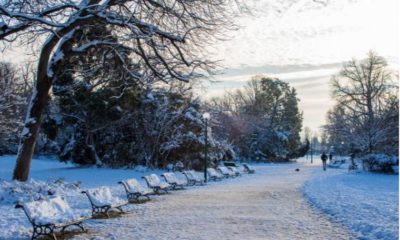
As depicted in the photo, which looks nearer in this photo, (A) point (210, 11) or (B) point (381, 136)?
(A) point (210, 11)

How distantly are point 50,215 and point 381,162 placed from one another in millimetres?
25475

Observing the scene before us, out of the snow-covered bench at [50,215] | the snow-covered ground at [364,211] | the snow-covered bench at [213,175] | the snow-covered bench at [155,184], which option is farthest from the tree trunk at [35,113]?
the snow-covered bench at [213,175]

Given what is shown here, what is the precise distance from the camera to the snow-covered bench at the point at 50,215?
7957 millimetres

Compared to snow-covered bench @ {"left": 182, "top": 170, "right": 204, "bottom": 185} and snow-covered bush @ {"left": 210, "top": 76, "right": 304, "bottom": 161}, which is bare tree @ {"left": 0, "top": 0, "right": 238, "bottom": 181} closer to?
snow-covered bench @ {"left": 182, "top": 170, "right": 204, "bottom": 185}

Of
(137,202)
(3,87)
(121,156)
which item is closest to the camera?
(137,202)

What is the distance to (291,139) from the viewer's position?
66688 millimetres

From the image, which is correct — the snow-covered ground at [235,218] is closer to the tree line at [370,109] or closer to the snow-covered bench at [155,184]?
the snow-covered bench at [155,184]

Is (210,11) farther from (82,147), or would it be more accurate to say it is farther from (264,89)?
(264,89)

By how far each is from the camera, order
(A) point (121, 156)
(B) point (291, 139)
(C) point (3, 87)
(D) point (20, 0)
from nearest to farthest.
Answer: (D) point (20, 0) → (C) point (3, 87) → (A) point (121, 156) → (B) point (291, 139)

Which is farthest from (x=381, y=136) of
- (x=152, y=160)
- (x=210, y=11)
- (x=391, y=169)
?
(x=210, y=11)

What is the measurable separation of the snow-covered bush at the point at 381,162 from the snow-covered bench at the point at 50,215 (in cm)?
2432

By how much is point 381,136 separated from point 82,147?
25165mm

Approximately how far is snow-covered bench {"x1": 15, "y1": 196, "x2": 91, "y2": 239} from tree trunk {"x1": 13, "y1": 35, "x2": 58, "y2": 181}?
22.4 feet

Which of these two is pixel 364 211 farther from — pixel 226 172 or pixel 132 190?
pixel 226 172
